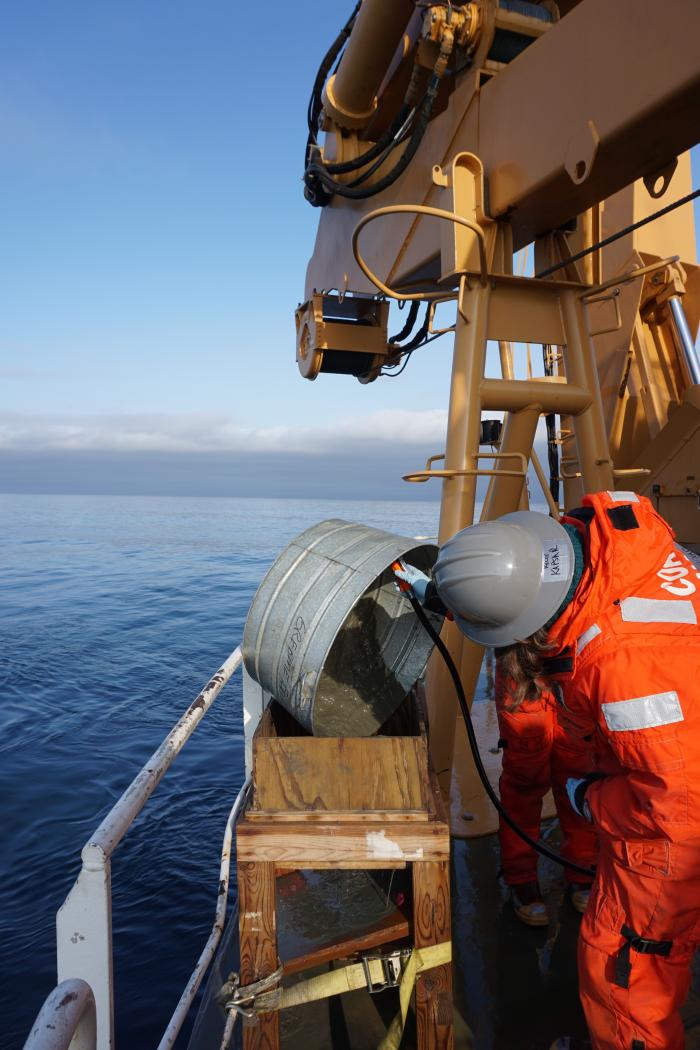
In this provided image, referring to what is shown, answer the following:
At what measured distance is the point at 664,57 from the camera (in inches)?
93.1

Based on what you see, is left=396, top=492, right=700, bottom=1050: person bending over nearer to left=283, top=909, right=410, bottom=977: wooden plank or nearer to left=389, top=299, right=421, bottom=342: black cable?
left=283, top=909, right=410, bottom=977: wooden plank

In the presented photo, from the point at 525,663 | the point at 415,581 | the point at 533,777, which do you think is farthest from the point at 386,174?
the point at 533,777

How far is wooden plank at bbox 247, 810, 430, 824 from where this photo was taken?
1.92 meters

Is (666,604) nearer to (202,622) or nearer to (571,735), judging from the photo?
(571,735)

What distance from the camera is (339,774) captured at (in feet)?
6.47

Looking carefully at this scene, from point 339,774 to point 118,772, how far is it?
18.2ft

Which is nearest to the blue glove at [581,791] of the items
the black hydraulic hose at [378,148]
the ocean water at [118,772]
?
the ocean water at [118,772]

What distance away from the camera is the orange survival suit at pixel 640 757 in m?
1.71

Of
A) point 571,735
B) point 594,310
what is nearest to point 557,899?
point 571,735

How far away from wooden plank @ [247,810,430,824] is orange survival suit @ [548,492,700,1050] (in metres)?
0.56

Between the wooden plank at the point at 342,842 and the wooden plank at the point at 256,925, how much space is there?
0.19 feet

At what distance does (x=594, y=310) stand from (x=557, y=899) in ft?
18.3

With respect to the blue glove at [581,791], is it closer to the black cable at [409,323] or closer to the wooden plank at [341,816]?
the wooden plank at [341,816]

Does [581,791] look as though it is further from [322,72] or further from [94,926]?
[322,72]
